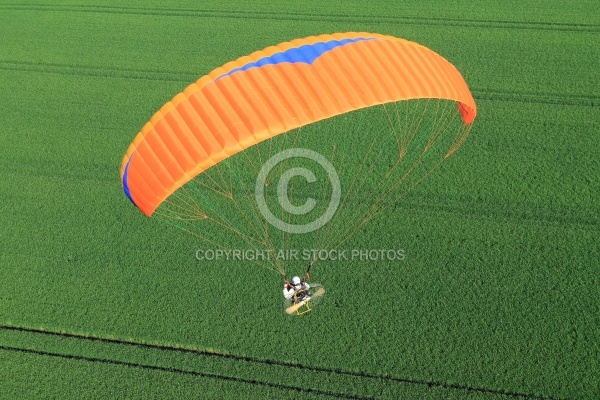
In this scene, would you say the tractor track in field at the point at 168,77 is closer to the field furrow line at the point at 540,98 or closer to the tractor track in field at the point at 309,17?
the field furrow line at the point at 540,98

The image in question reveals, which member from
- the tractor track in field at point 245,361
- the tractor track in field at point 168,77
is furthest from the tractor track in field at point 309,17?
the tractor track in field at point 245,361

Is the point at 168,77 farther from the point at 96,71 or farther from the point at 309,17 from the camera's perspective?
the point at 309,17

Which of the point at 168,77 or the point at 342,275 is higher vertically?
the point at 168,77

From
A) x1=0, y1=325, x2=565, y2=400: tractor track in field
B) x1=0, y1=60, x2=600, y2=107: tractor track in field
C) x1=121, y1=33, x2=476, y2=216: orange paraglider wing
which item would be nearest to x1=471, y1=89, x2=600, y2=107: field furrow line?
x1=0, y1=60, x2=600, y2=107: tractor track in field

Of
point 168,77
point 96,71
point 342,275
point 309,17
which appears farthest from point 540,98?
point 96,71

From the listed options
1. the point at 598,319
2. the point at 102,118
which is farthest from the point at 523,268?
the point at 102,118

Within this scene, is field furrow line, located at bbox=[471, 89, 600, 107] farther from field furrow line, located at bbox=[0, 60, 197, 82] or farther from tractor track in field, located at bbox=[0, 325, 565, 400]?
field furrow line, located at bbox=[0, 60, 197, 82]
